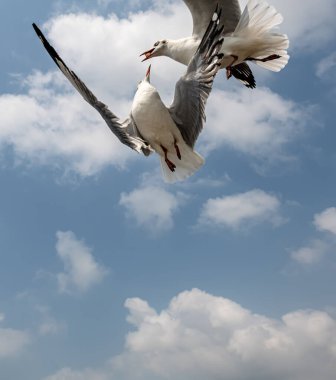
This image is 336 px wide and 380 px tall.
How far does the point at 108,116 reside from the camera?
214 inches

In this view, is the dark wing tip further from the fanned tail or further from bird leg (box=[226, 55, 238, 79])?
the fanned tail

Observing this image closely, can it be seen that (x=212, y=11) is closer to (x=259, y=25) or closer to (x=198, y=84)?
(x=259, y=25)

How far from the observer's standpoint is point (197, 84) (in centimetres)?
499

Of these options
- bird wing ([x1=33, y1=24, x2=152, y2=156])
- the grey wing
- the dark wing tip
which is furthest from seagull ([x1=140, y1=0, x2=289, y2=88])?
bird wing ([x1=33, y1=24, x2=152, y2=156])

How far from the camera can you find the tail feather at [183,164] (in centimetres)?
542

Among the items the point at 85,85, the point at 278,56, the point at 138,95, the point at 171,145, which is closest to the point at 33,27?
the point at 85,85

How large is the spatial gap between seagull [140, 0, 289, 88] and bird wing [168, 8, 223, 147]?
61.0 inches

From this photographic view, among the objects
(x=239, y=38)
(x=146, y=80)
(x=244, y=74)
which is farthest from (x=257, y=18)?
(x=146, y=80)

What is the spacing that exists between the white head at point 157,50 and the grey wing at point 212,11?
1.62 ft

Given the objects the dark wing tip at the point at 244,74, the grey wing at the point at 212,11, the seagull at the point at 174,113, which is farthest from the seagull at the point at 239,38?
the seagull at the point at 174,113

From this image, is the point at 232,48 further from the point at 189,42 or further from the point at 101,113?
the point at 101,113

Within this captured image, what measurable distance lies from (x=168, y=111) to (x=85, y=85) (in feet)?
2.57

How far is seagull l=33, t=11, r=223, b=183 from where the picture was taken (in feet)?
16.3

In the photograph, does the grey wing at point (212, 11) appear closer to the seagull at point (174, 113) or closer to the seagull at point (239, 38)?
the seagull at point (239, 38)
